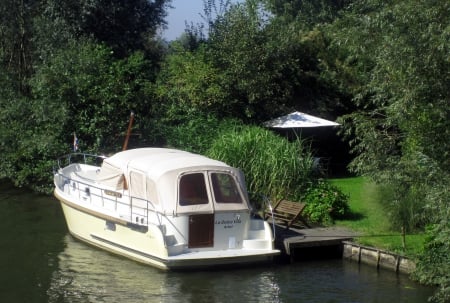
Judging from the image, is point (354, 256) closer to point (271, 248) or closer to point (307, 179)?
point (271, 248)

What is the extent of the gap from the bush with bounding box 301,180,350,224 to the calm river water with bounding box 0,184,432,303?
7.50 ft

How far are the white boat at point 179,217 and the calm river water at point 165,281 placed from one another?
420 mm

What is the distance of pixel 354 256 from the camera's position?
17.5 metres

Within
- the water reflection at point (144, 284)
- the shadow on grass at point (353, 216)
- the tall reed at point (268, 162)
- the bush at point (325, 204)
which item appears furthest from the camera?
the tall reed at point (268, 162)

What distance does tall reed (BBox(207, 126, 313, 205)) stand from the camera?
21.0 meters

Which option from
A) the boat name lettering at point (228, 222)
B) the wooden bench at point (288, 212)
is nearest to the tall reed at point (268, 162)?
the wooden bench at point (288, 212)

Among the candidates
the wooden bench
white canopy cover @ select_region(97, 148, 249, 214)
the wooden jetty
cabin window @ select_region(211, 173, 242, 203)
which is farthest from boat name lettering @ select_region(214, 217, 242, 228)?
the wooden bench

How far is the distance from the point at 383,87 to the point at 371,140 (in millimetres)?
1210

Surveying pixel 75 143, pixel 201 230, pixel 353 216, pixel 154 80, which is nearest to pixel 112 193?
Answer: pixel 201 230

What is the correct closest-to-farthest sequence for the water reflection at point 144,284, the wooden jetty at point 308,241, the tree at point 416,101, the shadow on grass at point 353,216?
1. the tree at point 416,101
2. the water reflection at point 144,284
3. the wooden jetty at point 308,241
4. the shadow on grass at point 353,216

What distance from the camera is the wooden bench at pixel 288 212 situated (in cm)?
1887

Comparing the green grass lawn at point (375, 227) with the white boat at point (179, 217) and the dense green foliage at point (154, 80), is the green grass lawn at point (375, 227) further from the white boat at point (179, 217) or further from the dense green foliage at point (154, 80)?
the white boat at point (179, 217)

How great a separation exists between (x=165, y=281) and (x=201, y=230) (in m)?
1.49

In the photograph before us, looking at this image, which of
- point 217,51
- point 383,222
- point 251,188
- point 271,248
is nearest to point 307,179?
point 251,188
